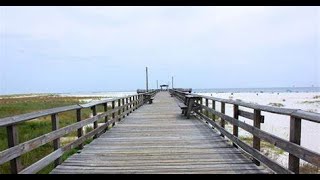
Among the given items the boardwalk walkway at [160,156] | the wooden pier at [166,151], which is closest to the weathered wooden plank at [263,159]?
the wooden pier at [166,151]

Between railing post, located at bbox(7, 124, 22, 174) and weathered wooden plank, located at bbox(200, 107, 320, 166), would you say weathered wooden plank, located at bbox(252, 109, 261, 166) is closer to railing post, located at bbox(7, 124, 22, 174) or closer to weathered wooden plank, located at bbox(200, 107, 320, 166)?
weathered wooden plank, located at bbox(200, 107, 320, 166)

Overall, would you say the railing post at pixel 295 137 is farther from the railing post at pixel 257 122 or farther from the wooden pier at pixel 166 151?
the railing post at pixel 257 122

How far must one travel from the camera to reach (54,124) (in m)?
5.25

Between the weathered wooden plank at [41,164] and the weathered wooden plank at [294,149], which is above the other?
the weathered wooden plank at [294,149]

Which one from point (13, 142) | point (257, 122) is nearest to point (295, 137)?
point (257, 122)

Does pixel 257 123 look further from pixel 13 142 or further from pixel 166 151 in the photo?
pixel 13 142

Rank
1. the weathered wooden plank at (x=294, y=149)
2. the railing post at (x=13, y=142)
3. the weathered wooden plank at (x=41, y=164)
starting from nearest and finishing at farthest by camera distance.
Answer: the weathered wooden plank at (x=294, y=149)
the railing post at (x=13, y=142)
the weathered wooden plank at (x=41, y=164)

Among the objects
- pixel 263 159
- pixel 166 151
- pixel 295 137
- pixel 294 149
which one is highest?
pixel 295 137

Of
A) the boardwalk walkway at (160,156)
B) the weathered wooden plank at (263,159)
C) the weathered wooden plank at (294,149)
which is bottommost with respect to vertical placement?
the boardwalk walkway at (160,156)

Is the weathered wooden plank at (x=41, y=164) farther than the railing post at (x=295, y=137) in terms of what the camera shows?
Yes

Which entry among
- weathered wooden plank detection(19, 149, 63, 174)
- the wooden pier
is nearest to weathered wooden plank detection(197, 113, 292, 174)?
the wooden pier

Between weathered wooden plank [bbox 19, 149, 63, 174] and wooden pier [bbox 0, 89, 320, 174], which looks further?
weathered wooden plank [bbox 19, 149, 63, 174]

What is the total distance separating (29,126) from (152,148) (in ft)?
36.1
